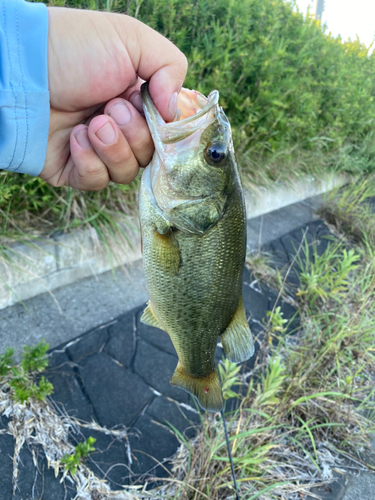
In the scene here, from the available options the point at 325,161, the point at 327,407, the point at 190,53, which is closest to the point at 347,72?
the point at 325,161

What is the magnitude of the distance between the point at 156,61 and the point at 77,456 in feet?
6.19

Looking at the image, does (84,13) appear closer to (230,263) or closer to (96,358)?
(230,263)

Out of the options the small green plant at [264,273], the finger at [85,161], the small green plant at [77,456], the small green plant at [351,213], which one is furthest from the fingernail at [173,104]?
the small green plant at [351,213]

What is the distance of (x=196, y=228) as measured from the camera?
126 centimetres

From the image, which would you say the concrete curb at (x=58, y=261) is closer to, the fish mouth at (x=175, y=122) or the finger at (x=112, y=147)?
the finger at (x=112, y=147)

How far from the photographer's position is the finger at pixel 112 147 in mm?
1270

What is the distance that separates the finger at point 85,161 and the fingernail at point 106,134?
0.12 meters

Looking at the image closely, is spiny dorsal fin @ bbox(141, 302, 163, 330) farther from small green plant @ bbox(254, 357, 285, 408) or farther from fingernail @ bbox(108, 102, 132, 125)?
small green plant @ bbox(254, 357, 285, 408)

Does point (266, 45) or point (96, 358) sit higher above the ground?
point (266, 45)

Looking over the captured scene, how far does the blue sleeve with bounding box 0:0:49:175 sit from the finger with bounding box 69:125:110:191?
0.41ft

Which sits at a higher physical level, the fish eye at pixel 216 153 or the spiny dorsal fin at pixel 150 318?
the fish eye at pixel 216 153

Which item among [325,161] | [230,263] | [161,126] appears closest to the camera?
[161,126]

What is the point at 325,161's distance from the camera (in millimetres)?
5613

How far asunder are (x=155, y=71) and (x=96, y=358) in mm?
1824
